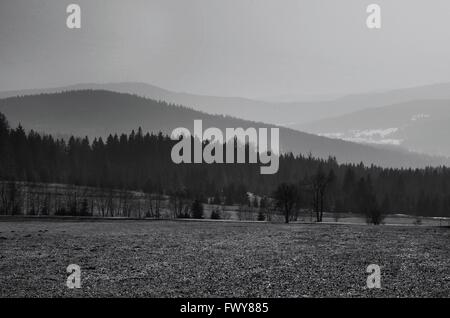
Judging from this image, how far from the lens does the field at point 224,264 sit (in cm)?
2428

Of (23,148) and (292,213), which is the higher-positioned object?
(23,148)

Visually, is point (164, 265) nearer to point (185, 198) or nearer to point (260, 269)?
point (260, 269)

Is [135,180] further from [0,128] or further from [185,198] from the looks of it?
[0,128]

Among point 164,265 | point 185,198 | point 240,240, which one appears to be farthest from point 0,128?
point 164,265

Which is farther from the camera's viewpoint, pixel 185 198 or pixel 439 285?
pixel 185 198

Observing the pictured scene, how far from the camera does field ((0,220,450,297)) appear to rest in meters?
24.3

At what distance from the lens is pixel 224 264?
32219 mm

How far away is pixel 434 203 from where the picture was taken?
7210 inches

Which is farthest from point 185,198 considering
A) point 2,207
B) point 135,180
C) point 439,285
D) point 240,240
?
point 439,285

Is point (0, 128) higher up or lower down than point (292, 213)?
higher up

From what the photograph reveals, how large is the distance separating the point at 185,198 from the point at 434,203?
9614 centimetres

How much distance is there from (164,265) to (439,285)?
54.9 feet
